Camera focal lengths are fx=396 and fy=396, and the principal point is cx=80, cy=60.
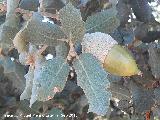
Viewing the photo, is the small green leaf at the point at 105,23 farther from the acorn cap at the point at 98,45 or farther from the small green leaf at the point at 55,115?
the small green leaf at the point at 55,115

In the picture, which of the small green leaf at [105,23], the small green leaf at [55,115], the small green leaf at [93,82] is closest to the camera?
the small green leaf at [93,82]

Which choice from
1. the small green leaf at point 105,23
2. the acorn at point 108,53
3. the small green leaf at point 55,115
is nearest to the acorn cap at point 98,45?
the acorn at point 108,53

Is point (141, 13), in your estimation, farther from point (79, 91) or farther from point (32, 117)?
point (32, 117)

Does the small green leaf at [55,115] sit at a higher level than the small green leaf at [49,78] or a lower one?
lower

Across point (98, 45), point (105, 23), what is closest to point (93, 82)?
point (98, 45)

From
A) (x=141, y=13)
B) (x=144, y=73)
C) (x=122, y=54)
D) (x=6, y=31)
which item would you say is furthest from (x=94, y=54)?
(x=141, y=13)

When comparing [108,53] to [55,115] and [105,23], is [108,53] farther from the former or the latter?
[55,115]

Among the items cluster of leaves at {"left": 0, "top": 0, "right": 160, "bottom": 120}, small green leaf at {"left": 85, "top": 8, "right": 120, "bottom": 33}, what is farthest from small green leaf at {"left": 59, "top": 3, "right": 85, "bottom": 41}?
small green leaf at {"left": 85, "top": 8, "right": 120, "bottom": 33}
